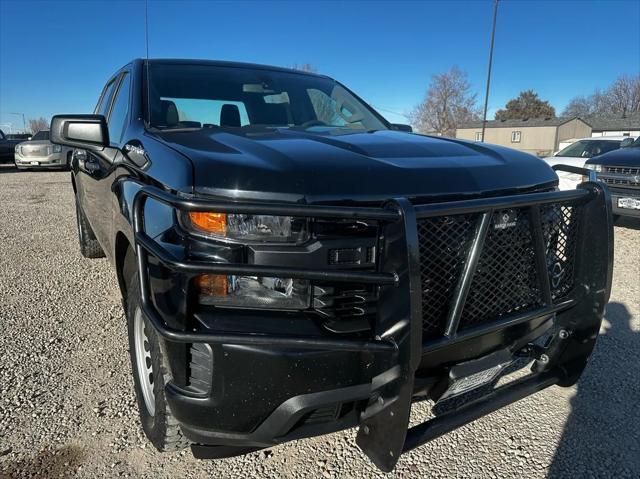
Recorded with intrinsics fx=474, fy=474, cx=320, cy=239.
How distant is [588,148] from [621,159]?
161 inches

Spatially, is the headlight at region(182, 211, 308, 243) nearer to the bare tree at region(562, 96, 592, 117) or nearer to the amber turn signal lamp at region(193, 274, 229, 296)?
the amber turn signal lamp at region(193, 274, 229, 296)

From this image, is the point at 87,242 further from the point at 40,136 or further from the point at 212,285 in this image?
the point at 40,136

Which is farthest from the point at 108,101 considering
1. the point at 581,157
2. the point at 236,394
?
the point at 581,157

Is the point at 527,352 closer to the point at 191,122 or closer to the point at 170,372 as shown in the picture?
the point at 170,372

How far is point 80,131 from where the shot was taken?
2477mm

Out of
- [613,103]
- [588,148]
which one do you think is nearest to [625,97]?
[613,103]

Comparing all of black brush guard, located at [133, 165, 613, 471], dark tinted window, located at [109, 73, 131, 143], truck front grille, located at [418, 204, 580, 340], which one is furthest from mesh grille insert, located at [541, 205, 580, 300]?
dark tinted window, located at [109, 73, 131, 143]

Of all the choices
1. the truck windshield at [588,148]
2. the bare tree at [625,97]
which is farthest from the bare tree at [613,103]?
the truck windshield at [588,148]

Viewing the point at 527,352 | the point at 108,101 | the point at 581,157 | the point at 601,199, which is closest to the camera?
the point at 601,199

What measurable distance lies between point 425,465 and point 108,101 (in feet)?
11.9

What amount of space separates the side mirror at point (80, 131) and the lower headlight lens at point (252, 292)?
4.36 ft

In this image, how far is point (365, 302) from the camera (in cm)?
162

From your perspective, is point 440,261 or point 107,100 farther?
point 107,100

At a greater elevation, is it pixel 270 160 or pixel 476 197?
pixel 270 160
